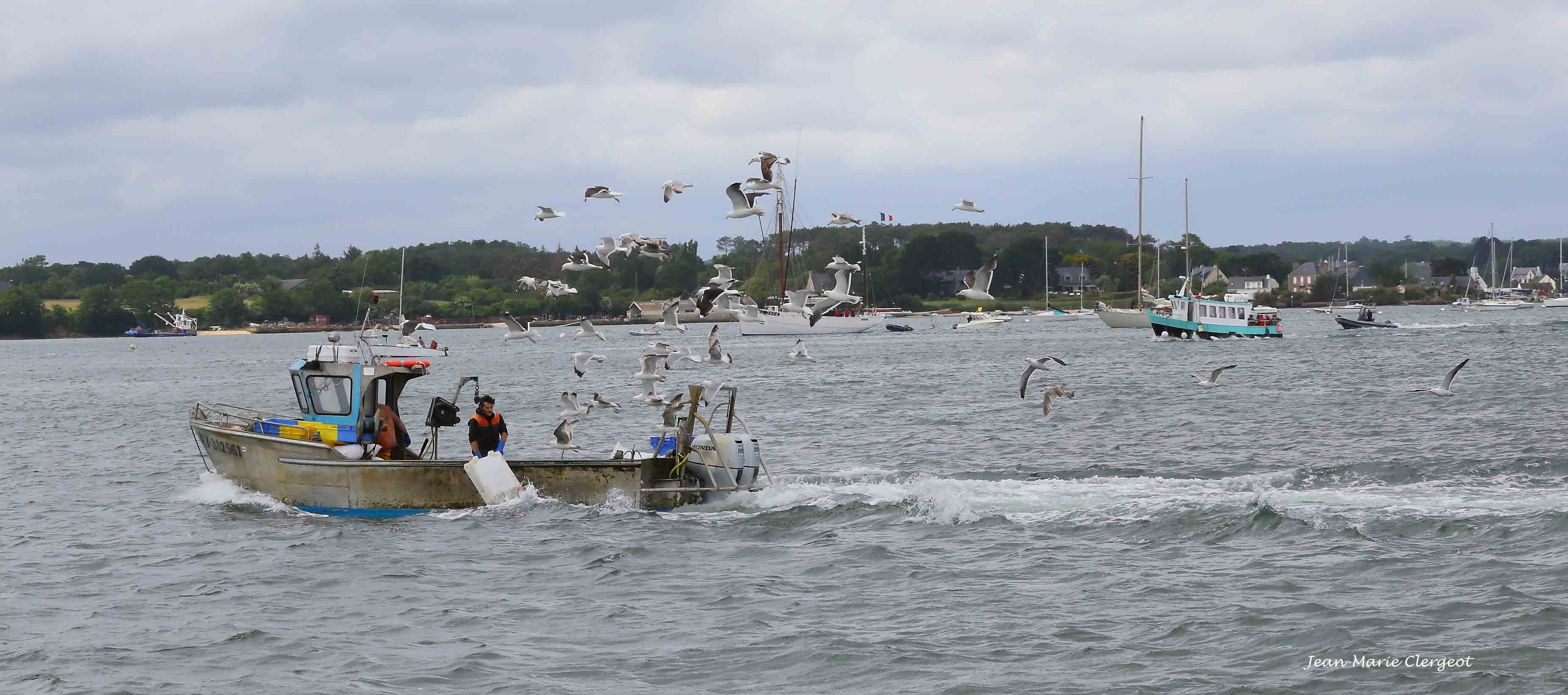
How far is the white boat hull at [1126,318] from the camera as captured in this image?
10975 cm

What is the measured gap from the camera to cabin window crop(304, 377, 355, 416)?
876 inches

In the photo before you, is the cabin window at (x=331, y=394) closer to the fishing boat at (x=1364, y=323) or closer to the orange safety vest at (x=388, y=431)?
the orange safety vest at (x=388, y=431)

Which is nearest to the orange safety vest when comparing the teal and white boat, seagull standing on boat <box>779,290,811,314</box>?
seagull standing on boat <box>779,290,811,314</box>

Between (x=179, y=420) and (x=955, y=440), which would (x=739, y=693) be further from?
(x=179, y=420)

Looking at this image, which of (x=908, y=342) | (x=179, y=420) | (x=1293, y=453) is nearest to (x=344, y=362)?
Answer: (x=1293, y=453)

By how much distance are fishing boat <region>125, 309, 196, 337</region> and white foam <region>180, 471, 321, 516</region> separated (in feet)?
546

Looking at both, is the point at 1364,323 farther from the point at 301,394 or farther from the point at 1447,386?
the point at 301,394

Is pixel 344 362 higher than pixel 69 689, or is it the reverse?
pixel 344 362

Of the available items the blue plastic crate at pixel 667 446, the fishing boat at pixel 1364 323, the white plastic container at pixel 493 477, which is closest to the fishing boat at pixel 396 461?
the blue plastic crate at pixel 667 446

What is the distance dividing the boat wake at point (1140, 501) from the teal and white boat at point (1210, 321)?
6457 cm

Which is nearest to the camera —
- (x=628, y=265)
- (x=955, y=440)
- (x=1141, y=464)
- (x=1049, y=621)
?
(x=1049, y=621)

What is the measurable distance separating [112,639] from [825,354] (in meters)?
67.1

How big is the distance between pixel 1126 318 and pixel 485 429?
9412 centimetres

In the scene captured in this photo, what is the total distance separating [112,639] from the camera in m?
15.6
